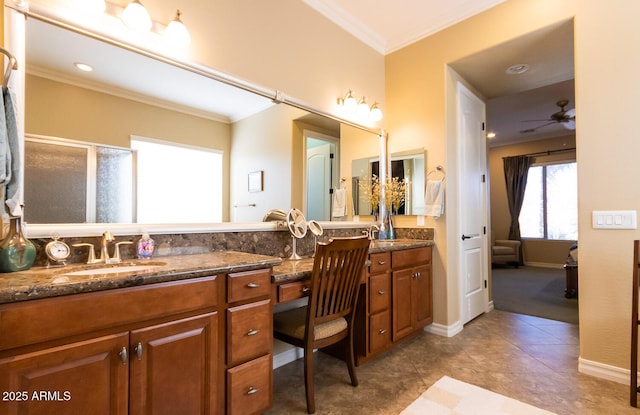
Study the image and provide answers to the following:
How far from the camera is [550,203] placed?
666 centimetres

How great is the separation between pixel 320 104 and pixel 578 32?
1.98 metres

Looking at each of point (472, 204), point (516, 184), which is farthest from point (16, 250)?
point (516, 184)

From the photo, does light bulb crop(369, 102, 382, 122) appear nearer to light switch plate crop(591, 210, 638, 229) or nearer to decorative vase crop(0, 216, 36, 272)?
light switch plate crop(591, 210, 638, 229)

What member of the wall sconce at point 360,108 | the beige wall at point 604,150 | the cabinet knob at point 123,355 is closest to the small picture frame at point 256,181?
the wall sconce at point 360,108

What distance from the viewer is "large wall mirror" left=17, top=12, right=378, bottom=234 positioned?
1483 millimetres

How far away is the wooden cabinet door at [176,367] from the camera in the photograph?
1.19m

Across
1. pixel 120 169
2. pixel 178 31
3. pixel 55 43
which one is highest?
pixel 178 31

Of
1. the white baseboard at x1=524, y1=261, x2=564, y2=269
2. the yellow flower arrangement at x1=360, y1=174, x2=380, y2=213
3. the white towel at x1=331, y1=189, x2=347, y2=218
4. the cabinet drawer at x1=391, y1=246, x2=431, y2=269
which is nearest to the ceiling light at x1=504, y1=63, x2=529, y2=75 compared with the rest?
the yellow flower arrangement at x1=360, y1=174, x2=380, y2=213

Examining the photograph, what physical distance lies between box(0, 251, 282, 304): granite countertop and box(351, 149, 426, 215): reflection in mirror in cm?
175

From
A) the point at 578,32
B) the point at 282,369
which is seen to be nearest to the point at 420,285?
the point at 282,369

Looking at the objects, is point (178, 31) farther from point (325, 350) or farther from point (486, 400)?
point (486, 400)

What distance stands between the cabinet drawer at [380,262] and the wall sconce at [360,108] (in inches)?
56.9

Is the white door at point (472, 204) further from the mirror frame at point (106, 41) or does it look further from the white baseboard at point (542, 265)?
the white baseboard at point (542, 265)

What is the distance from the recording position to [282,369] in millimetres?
2312
